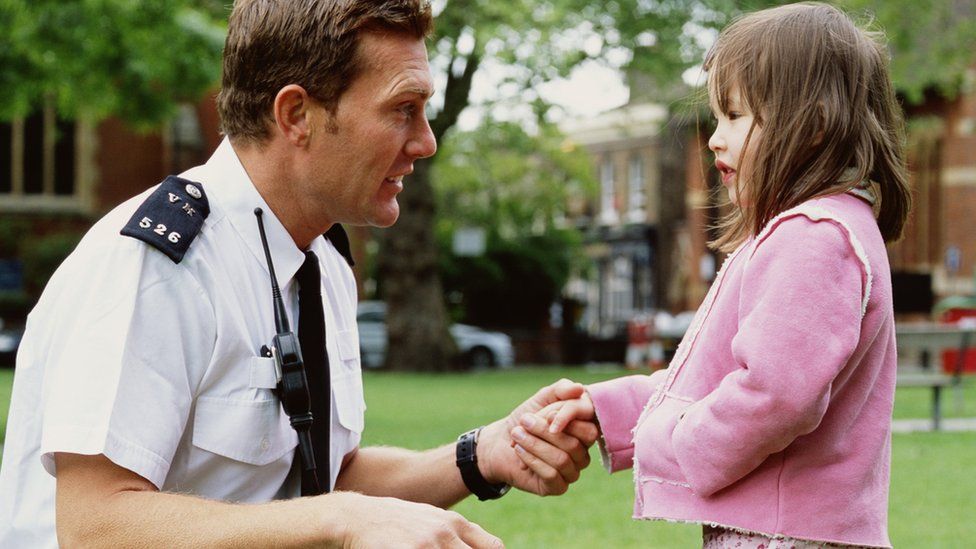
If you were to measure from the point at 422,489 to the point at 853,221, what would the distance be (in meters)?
1.25

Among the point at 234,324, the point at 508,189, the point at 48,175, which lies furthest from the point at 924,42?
the point at 234,324

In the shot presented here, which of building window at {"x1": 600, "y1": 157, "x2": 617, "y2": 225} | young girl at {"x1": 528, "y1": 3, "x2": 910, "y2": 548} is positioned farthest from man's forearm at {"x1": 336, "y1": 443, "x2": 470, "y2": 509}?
building window at {"x1": 600, "y1": 157, "x2": 617, "y2": 225}

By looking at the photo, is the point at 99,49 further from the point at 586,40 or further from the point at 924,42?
the point at 924,42

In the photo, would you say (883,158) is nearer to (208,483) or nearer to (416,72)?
(416,72)

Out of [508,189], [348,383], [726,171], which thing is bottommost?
[348,383]

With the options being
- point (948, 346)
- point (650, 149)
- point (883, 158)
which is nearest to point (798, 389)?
point (883, 158)

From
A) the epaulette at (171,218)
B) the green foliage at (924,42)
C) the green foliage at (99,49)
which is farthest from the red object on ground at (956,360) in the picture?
the epaulette at (171,218)

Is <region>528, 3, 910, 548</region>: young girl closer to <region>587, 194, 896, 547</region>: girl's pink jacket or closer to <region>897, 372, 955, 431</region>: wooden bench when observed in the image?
<region>587, 194, 896, 547</region>: girl's pink jacket

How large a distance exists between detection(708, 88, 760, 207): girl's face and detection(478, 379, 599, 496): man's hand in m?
0.70

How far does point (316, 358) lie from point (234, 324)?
1.06 feet

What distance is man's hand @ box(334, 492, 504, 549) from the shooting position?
2.08 meters

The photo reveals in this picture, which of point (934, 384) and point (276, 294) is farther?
point (934, 384)

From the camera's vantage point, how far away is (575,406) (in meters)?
3.28

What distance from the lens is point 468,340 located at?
36.3 meters
